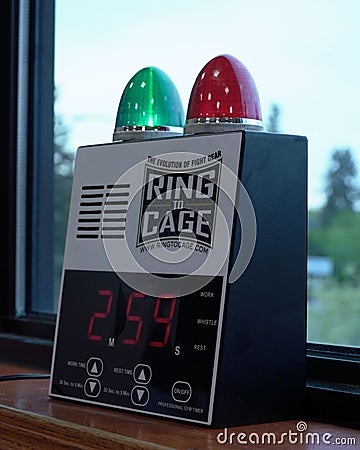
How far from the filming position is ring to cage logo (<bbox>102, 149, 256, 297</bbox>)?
0.88 m

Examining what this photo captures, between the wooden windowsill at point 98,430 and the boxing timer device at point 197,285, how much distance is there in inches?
0.5

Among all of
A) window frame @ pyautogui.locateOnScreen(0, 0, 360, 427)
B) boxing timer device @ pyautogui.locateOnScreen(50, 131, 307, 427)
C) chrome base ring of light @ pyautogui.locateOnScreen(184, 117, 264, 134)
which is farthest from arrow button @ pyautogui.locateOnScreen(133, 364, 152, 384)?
window frame @ pyautogui.locateOnScreen(0, 0, 360, 427)

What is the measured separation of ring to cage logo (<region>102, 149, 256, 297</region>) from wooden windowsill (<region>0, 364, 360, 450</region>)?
0.14m

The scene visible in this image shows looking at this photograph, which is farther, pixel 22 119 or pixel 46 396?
pixel 22 119

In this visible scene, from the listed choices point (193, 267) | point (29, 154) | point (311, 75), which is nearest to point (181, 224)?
point (193, 267)

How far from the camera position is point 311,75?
1.12 metres

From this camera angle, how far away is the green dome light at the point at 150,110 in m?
1.01

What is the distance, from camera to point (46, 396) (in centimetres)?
103

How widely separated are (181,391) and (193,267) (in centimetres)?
12

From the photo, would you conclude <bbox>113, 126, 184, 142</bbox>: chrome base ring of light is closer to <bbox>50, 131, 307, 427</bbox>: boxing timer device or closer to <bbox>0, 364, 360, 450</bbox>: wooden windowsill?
<bbox>50, 131, 307, 427</bbox>: boxing timer device

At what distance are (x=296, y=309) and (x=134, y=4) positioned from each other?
2.16 feet

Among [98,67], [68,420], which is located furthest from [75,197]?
[98,67]

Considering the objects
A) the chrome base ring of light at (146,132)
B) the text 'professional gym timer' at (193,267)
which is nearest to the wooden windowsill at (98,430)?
the text 'professional gym timer' at (193,267)

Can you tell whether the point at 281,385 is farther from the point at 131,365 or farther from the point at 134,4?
the point at 134,4
